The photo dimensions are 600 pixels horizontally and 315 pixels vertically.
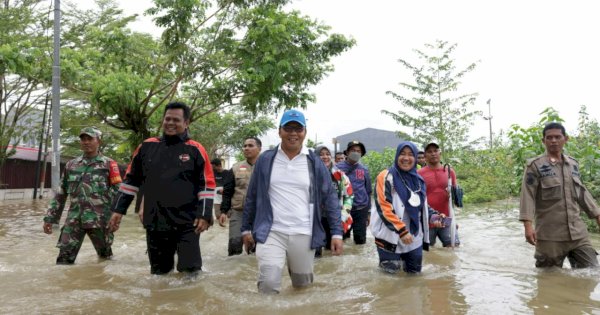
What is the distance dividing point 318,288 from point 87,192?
291 centimetres

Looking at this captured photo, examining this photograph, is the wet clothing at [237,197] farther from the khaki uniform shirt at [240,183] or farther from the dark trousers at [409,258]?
the dark trousers at [409,258]

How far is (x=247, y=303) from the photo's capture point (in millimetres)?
3961

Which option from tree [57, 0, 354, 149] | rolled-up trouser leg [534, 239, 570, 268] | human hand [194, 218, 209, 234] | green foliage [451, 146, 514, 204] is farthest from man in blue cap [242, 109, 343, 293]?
green foliage [451, 146, 514, 204]

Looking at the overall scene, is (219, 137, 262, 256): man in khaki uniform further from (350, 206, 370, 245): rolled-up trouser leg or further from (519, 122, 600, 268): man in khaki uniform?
(519, 122, 600, 268): man in khaki uniform

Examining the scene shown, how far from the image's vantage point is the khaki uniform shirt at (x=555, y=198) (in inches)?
191

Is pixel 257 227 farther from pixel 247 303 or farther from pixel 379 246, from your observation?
pixel 379 246

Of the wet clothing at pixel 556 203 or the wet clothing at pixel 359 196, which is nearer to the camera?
the wet clothing at pixel 556 203

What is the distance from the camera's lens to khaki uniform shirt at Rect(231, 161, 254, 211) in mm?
6504

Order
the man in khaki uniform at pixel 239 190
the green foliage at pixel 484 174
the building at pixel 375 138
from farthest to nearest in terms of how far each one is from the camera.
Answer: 1. the building at pixel 375 138
2. the green foliage at pixel 484 174
3. the man in khaki uniform at pixel 239 190

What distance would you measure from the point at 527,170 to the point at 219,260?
12.8 feet

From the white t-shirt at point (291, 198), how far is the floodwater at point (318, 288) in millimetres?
589

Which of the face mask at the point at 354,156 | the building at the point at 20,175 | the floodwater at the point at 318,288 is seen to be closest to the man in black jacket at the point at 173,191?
the floodwater at the point at 318,288

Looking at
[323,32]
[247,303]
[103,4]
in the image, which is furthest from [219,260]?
[103,4]

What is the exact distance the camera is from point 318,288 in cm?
456
